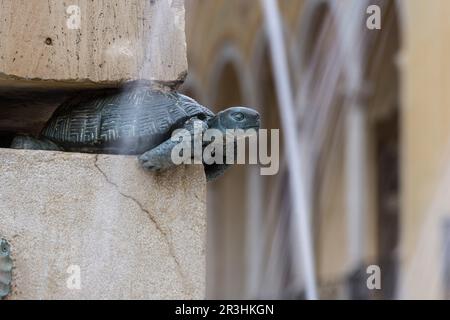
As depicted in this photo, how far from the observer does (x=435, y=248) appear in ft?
30.3

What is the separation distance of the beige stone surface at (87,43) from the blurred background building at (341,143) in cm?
424

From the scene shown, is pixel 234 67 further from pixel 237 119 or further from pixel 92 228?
pixel 92 228

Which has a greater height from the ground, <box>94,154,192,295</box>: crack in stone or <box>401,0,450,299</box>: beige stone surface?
<box>401,0,450,299</box>: beige stone surface

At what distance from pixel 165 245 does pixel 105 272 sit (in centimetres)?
17

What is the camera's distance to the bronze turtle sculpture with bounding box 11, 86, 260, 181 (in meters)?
3.29

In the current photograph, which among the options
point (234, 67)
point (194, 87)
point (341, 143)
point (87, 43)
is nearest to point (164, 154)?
point (87, 43)

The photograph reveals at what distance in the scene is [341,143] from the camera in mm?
12930

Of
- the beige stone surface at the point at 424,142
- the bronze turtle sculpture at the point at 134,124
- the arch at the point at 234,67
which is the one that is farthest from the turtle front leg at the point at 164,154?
the arch at the point at 234,67

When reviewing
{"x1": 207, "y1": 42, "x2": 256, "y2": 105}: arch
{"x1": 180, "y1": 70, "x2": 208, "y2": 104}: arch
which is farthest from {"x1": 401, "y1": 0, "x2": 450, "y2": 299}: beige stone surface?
{"x1": 180, "y1": 70, "x2": 208, "y2": 104}: arch

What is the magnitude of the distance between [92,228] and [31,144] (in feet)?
1.13

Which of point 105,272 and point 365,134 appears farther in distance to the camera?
point 365,134

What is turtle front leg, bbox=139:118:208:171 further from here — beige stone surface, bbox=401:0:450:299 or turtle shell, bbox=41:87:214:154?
beige stone surface, bbox=401:0:450:299

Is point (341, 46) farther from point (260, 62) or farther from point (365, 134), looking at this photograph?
point (260, 62)
